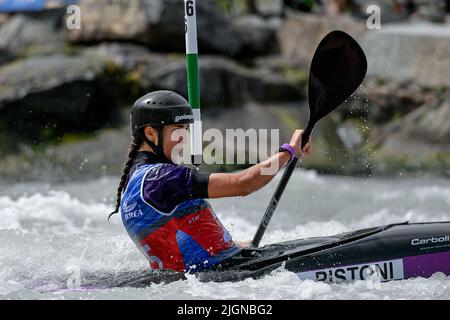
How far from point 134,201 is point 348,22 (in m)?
8.87

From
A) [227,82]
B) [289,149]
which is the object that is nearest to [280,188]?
[289,149]

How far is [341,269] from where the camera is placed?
15.8ft

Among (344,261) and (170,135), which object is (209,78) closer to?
(170,135)

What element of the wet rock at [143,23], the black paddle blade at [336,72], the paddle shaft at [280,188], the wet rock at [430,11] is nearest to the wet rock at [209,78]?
the wet rock at [143,23]

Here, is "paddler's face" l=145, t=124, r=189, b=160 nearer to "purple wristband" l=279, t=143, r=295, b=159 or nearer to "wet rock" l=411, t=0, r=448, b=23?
"purple wristband" l=279, t=143, r=295, b=159

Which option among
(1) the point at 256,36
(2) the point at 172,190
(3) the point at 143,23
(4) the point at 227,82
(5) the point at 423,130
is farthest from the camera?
(1) the point at 256,36

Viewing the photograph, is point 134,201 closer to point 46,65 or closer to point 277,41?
point 46,65

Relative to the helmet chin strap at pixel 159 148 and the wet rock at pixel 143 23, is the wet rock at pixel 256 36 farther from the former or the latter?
the helmet chin strap at pixel 159 148

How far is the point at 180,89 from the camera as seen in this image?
11648 millimetres

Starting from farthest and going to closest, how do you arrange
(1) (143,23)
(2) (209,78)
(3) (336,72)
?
(1) (143,23) < (2) (209,78) < (3) (336,72)

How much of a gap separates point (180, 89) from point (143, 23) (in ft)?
4.15

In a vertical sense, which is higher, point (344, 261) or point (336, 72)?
point (336, 72)

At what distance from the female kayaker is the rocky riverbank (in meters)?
6.00

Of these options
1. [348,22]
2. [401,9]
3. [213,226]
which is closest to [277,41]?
[348,22]
